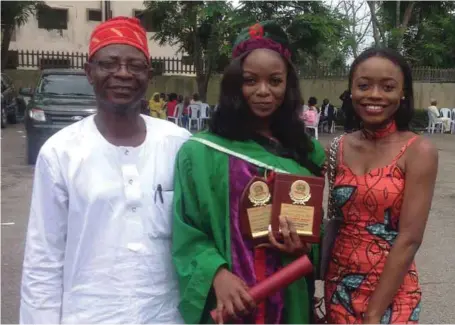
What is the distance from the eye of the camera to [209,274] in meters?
2.20

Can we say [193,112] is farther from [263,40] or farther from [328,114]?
[263,40]

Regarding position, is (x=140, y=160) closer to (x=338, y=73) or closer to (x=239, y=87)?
(x=239, y=87)

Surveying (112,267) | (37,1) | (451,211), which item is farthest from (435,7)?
(112,267)

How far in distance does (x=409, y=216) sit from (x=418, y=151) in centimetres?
24

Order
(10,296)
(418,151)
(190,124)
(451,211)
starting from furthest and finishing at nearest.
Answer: (190,124)
(451,211)
(10,296)
(418,151)

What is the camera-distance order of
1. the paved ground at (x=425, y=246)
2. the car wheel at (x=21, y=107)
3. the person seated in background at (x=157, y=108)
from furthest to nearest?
the car wheel at (x=21, y=107) → the person seated in background at (x=157, y=108) → the paved ground at (x=425, y=246)

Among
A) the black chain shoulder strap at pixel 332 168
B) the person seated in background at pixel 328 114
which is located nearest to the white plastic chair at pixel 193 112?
the person seated in background at pixel 328 114

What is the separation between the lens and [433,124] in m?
21.3

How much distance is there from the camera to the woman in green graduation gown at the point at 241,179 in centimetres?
221

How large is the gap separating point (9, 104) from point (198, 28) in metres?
6.49

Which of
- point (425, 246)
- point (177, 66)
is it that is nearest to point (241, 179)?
point (425, 246)

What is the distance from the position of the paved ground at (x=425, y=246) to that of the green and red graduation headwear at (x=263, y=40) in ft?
9.41

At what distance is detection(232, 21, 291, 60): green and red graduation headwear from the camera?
2.39 metres

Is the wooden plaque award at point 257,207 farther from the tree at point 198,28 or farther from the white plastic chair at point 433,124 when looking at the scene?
the white plastic chair at point 433,124
